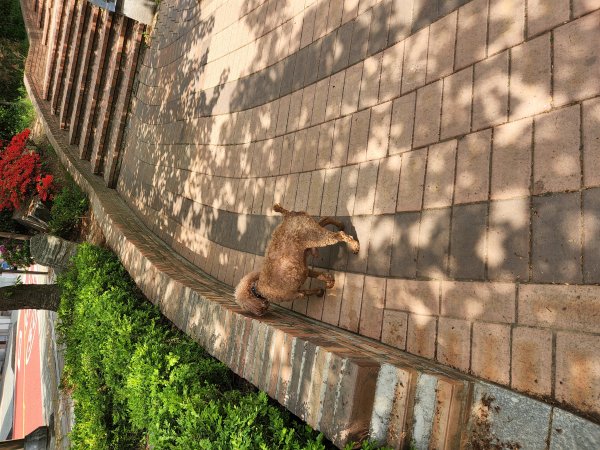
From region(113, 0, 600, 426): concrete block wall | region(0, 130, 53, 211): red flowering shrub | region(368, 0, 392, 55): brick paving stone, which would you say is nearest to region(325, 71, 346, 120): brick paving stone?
region(113, 0, 600, 426): concrete block wall

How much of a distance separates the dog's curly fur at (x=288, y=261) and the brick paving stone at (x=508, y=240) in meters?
1.24

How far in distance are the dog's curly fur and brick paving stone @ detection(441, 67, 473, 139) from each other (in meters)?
1.23

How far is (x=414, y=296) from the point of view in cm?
344

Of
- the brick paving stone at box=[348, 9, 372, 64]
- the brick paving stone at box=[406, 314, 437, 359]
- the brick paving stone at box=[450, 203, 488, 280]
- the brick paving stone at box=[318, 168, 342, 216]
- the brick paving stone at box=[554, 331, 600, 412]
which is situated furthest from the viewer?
the brick paving stone at box=[348, 9, 372, 64]

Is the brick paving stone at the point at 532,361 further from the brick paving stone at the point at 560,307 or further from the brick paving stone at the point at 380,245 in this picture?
the brick paving stone at the point at 380,245

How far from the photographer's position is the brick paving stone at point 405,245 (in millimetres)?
3529

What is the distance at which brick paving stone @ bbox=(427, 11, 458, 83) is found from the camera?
11.8 feet

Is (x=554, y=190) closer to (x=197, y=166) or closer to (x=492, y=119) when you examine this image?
(x=492, y=119)

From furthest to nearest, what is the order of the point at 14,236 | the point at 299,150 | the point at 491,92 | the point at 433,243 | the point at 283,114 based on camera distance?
the point at 14,236 < the point at 283,114 < the point at 299,150 < the point at 433,243 < the point at 491,92

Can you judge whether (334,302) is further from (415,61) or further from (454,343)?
(415,61)

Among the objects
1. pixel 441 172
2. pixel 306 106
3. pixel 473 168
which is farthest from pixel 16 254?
pixel 473 168

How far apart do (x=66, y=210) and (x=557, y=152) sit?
929cm

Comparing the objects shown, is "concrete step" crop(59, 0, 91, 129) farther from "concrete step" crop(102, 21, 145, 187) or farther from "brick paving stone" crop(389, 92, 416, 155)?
"brick paving stone" crop(389, 92, 416, 155)

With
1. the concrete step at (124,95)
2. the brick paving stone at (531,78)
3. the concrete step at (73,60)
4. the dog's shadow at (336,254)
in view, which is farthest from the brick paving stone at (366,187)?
the concrete step at (73,60)
